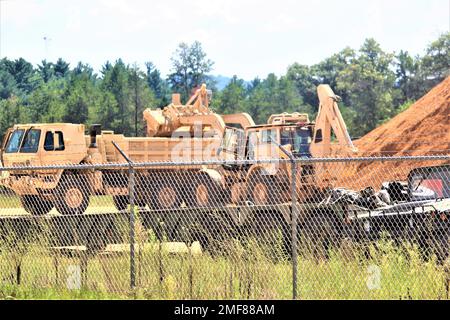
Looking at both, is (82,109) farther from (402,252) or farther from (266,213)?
(402,252)

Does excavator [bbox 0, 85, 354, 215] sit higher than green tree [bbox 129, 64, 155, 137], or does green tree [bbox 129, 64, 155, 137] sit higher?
green tree [bbox 129, 64, 155, 137]

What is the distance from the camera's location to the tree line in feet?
196

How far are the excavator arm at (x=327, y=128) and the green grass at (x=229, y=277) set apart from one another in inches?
412

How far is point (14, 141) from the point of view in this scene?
24953mm

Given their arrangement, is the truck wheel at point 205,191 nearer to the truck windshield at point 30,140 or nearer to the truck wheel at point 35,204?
the truck wheel at point 35,204

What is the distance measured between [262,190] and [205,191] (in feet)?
8.83

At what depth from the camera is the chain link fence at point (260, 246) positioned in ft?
40.1

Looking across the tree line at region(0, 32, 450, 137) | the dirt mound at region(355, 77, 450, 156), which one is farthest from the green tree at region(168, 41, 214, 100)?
the dirt mound at region(355, 77, 450, 156)

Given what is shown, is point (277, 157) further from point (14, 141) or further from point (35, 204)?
point (14, 141)

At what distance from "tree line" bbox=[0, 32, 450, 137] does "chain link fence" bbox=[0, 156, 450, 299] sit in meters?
37.1

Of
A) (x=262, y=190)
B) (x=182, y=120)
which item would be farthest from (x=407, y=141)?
(x=262, y=190)

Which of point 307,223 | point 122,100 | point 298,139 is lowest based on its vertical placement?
point 307,223

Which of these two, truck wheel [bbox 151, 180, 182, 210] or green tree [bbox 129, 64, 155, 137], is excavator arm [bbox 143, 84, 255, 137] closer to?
truck wheel [bbox 151, 180, 182, 210]
